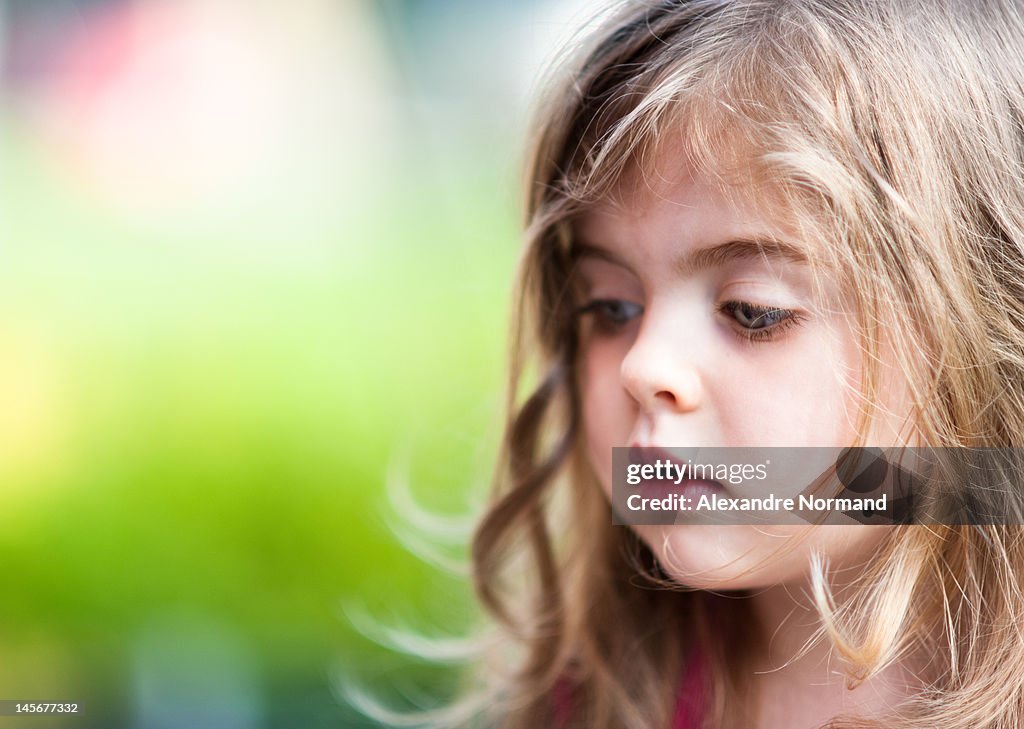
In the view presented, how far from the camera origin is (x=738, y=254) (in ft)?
1.64

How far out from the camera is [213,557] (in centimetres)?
98

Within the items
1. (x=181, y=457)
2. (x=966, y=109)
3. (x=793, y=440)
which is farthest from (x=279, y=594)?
(x=966, y=109)

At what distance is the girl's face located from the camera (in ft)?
1.62

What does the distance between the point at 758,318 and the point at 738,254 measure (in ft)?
0.13

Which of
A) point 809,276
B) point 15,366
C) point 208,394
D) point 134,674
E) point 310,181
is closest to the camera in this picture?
point 809,276

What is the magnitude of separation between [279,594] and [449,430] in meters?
0.29

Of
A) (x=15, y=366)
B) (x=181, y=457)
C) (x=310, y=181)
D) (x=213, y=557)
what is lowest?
(x=213, y=557)

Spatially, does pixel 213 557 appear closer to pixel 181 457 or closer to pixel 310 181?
pixel 181 457

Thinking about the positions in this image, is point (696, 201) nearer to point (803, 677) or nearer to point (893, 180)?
point (893, 180)

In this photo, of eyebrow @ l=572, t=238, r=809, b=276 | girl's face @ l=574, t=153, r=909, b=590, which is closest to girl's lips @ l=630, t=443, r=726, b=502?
girl's face @ l=574, t=153, r=909, b=590

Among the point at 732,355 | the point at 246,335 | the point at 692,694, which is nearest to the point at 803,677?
the point at 692,694

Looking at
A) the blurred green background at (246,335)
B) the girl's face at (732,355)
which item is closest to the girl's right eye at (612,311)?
the girl's face at (732,355)

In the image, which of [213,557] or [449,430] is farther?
[449,430]

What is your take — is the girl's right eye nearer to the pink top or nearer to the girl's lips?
the girl's lips
